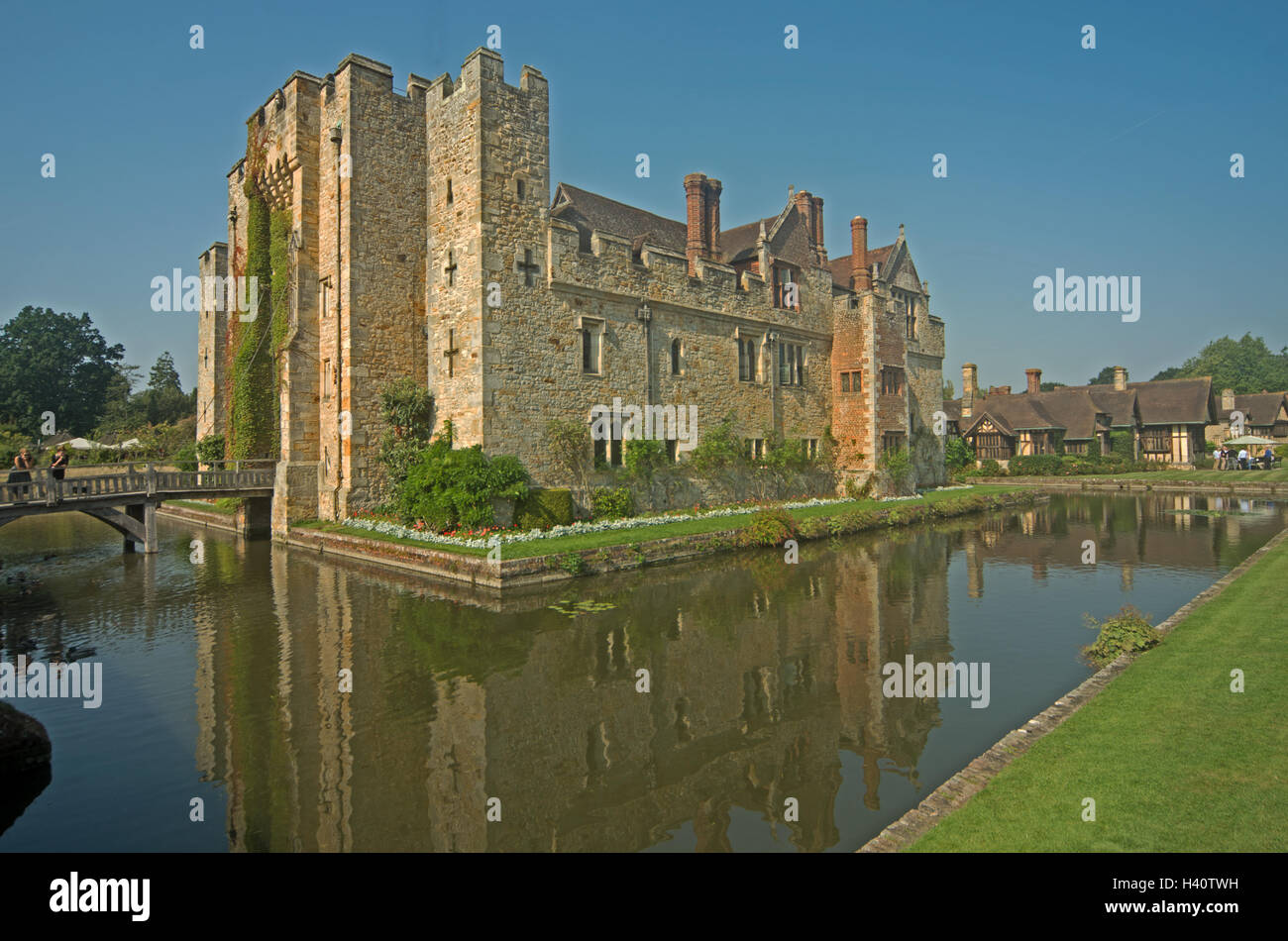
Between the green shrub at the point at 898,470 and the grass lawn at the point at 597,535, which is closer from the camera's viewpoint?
the grass lawn at the point at 597,535

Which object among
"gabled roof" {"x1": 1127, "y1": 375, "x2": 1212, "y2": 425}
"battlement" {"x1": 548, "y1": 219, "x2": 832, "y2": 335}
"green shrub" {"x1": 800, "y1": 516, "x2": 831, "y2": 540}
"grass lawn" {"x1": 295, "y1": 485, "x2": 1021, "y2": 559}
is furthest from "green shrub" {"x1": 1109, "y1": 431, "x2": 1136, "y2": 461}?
"green shrub" {"x1": 800, "y1": 516, "x2": 831, "y2": 540}

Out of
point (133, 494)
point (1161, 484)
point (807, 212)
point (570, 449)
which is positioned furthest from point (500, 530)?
point (1161, 484)

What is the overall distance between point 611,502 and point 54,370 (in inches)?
2551

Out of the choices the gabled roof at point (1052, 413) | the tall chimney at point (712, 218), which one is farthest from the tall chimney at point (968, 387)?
the tall chimney at point (712, 218)

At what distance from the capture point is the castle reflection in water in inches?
241

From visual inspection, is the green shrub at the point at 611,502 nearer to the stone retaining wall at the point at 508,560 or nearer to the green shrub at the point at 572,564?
the stone retaining wall at the point at 508,560

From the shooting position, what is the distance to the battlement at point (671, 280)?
22406 millimetres

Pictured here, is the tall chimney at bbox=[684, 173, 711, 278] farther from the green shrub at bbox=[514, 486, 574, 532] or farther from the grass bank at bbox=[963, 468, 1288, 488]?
the grass bank at bbox=[963, 468, 1288, 488]

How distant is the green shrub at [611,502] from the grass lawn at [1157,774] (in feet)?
52.4

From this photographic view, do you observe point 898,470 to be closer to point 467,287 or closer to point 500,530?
point 500,530

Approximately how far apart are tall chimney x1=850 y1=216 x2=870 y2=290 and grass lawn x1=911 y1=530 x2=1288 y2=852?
2742 centimetres

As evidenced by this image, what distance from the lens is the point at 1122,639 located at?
32.8 feet
